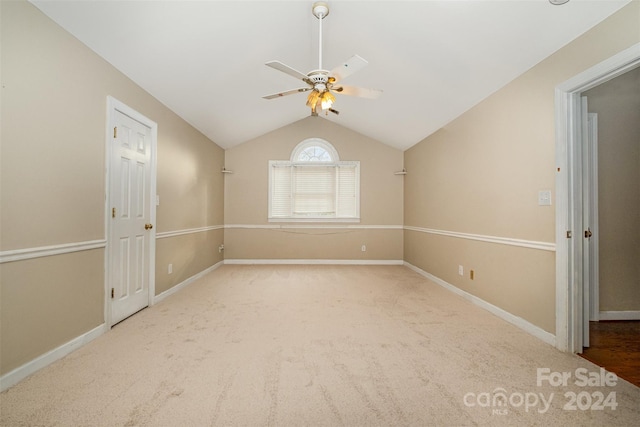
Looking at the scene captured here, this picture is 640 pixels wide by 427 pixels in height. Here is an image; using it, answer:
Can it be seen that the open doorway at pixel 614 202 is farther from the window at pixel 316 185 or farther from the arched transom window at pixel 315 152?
the arched transom window at pixel 315 152

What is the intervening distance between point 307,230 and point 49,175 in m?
4.44

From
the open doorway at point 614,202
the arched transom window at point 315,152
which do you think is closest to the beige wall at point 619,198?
the open doorway at point 614,202

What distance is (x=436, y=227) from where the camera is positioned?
4609mm

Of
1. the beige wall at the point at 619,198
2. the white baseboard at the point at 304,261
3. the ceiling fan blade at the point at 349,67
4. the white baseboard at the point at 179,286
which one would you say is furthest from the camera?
the white baseboard at the point at 304,261

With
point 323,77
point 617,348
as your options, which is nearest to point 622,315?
point 617,348

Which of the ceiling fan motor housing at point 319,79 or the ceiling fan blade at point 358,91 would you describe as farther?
the ceiling fan blade at point 358,91

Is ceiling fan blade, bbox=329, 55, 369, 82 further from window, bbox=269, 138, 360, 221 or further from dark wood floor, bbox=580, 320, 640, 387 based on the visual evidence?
window, bbox=269, 138, 360, 221

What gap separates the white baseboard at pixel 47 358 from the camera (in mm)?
1751

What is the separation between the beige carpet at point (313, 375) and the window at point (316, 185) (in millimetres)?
3119

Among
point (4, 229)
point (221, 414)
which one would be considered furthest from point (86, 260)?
point (221, 414)

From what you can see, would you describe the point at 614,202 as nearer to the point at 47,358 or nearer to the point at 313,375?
the point at 313,375

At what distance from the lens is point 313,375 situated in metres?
1.90

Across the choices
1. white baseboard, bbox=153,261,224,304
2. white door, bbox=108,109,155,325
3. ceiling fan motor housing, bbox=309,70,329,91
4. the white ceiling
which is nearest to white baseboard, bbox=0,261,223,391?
white door, bbox=108,109,155,325

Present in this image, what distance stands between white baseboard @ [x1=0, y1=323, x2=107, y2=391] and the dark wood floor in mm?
3855
